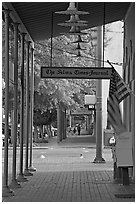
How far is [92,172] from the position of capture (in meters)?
19.2

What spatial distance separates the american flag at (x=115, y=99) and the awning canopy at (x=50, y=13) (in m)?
2.64

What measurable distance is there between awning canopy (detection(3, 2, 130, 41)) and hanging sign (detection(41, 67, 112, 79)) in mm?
1711

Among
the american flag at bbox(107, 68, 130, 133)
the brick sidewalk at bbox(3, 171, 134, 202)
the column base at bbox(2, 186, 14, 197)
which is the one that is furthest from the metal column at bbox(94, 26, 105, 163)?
the column base at bbox(2, 186, 14, 197)

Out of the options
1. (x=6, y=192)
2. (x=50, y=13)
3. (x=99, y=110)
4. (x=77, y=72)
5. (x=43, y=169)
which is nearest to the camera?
(x=6, y=192)

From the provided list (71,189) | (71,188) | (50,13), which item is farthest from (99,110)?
(71,189)

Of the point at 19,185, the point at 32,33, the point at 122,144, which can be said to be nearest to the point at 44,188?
the point at 19,185

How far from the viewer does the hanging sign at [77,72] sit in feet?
45.5

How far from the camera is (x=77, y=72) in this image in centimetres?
1391

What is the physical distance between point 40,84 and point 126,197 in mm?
20443

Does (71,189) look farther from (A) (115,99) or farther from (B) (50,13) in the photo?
(B) (50,13)

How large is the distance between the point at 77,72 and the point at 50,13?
2619 mm

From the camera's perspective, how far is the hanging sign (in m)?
13.9

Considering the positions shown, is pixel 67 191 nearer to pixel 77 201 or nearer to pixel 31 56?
pixel 77 201

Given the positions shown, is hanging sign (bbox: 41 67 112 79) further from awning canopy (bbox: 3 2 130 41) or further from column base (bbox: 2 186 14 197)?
column base (bbox: 2 186 14 197)
